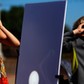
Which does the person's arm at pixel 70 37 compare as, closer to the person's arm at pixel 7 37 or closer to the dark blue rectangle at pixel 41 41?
the dark blue rectangle at pixel 41 41

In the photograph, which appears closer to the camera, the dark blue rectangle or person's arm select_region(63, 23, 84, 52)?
the dark blue rectangle

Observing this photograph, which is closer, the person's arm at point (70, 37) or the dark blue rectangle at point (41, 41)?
the dark blue rectangle at point (41, 41)

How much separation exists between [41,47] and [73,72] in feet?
1.27

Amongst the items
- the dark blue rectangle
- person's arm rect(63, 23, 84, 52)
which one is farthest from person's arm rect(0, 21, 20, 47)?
person's arm rect(63, 23, 84, 52)

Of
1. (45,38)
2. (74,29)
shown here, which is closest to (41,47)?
(45,38)

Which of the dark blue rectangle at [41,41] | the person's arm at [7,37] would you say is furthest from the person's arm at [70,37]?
the person's arm at [7,37]

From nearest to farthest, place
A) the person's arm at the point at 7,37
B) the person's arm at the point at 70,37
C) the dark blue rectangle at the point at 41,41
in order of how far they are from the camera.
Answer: the dark blue rectangle at the point at 41,41, the person's arm at the point at 70,37, the person's arm at the point at 7,37

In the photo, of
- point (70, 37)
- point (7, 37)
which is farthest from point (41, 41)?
point (7, 37)

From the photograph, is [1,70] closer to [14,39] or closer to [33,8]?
[14,39]

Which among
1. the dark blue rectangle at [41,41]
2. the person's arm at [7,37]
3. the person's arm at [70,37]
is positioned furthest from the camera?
the person's arm at [7,37]

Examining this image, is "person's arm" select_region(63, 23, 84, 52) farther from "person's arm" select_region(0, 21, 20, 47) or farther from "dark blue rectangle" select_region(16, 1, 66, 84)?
"person's arm" select_region(0, 21, 20, 47)

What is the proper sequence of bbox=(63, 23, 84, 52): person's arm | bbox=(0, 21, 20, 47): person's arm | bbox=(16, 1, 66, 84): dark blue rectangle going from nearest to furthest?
bbox=(16, 1, 66, 84): dark blue rectangle → bbox=(63, 23, 84, 52): person's arm → bbox=(0, 21, 20, 47): person's arm

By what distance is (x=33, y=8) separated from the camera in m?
4.65

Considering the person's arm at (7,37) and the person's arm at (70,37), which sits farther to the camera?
the person's arm at (7,37)
